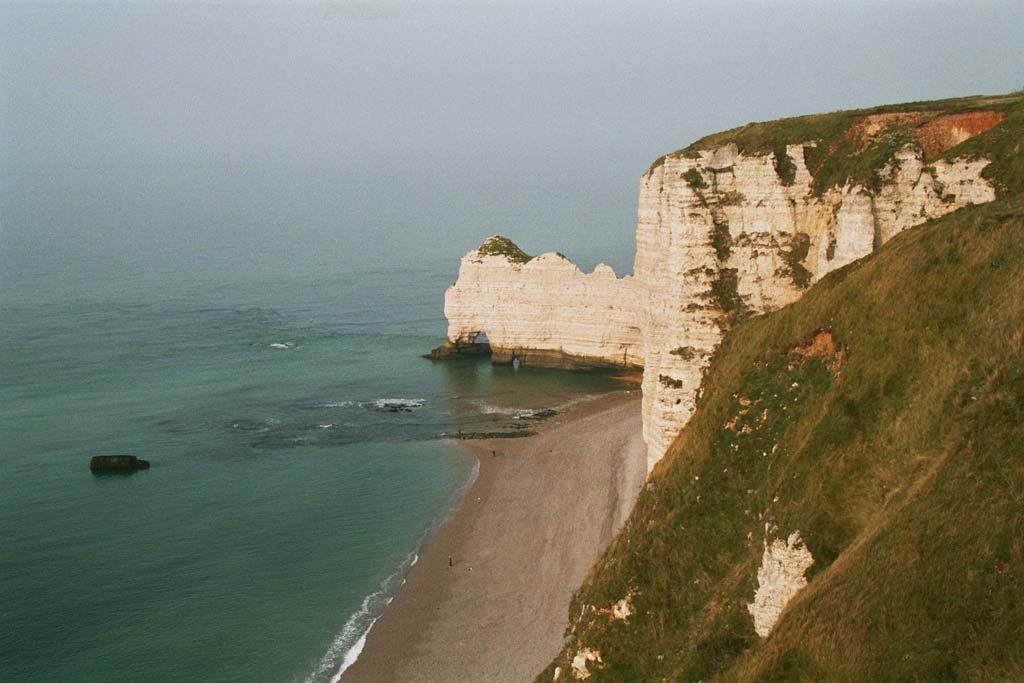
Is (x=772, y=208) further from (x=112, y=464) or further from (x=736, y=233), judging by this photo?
(x=112, y=464)

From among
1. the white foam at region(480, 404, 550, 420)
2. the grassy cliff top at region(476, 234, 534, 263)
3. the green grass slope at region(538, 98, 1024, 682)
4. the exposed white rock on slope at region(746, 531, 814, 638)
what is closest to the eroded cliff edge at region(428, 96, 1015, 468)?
the green grass slope at region(538, 98, 1024, 682)

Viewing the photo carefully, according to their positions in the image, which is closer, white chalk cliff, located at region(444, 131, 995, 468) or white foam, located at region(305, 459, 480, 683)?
white chalk cliff, located at region(444, 131, 995, 468)

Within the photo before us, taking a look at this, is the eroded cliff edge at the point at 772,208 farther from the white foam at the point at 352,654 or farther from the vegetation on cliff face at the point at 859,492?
the white foam at the point at 352,654

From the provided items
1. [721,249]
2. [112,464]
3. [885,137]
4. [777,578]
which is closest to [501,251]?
[112,464]

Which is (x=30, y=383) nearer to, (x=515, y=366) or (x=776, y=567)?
(x=515, y=366)

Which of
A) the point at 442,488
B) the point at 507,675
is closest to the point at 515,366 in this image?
the point at 442,488

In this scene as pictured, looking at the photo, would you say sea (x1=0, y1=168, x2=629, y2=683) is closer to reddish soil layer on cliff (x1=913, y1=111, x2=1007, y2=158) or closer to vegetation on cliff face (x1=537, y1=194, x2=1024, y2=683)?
vegetation on cliff face (x1=537, y1=194, x2=1024, y2=683)
